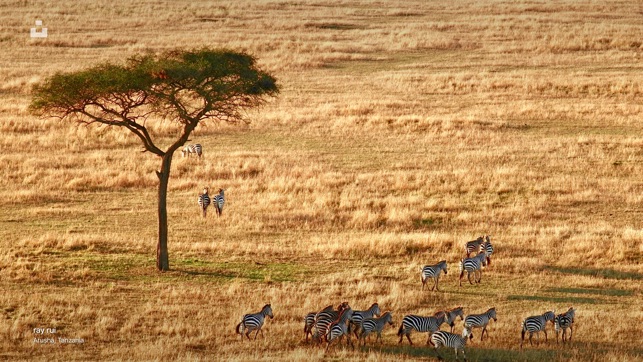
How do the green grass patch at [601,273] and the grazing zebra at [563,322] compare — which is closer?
the grazing zebra at [563,322]

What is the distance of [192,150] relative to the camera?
1439 inches

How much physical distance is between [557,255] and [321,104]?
2497cm

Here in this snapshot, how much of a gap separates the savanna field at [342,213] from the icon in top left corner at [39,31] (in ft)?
31.6

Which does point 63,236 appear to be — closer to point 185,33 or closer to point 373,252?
point 373,252

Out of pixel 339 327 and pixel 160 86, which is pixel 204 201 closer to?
pixel 160 86

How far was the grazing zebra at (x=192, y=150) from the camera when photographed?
36.2 m

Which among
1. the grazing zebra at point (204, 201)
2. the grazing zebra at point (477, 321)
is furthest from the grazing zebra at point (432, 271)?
the grazing zebra at point (204, 201)

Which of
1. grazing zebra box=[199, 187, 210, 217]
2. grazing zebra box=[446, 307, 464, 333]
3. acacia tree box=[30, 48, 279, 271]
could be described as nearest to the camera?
grazing zebra box=[446, 307, 464, 333]

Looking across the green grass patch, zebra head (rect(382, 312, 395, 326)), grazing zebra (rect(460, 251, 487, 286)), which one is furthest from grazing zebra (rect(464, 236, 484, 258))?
zebra head (rect(382, 312, 395, 326))

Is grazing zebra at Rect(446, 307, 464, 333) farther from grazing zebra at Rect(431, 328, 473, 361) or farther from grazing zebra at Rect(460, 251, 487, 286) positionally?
grazing zebra at Rect(460, 251, 487, 286)

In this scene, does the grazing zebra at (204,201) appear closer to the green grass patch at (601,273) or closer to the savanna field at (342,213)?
the savanna field at (342,213)

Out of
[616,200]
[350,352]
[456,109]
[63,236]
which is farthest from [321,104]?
[350,352]

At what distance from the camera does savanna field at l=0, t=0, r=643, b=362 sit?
18281 millimetres

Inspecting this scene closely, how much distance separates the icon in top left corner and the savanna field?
9620 mm
